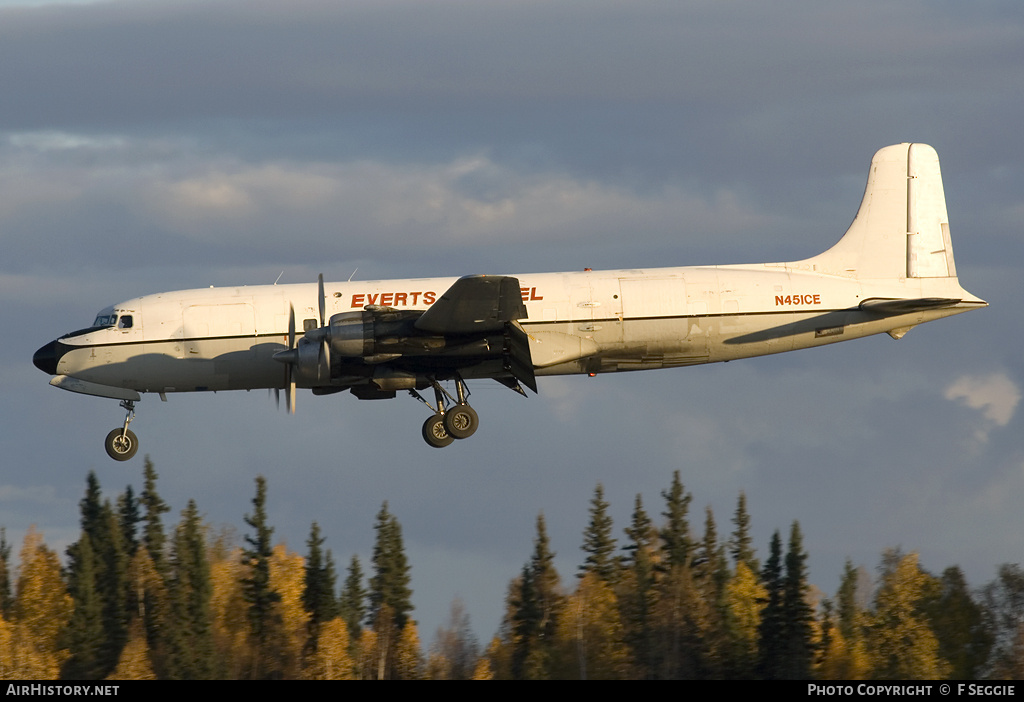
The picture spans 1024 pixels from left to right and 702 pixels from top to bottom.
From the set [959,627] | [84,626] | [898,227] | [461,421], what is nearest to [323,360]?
[461,421]

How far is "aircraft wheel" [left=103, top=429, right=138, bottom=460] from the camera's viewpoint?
3375 cm

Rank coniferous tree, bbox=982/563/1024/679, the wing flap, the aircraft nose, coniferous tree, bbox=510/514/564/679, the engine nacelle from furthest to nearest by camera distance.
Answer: coniferous tree, bbox=510/514/564/679 < coniferous tree, bbox=982/563/1024/679 < the aircraft nose < the wing flap < the engine nacelle

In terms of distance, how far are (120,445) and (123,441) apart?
0.13 metres

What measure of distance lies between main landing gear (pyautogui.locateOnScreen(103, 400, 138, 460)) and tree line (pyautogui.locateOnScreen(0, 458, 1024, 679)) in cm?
3291

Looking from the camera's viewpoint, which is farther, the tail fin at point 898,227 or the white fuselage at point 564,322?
the tail fin at point 898,227

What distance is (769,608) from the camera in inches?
2539

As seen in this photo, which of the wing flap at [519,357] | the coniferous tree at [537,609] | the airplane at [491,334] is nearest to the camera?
the wing flap at [519,357]

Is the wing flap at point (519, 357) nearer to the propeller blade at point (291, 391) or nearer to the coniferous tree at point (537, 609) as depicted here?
the propeller blade at point (291, 391)

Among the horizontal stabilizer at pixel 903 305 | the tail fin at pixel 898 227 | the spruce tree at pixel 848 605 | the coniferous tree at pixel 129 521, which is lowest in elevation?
the spruce tree at pixel 848 605

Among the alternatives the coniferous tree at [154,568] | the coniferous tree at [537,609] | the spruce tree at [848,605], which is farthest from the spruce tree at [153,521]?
the spruce tree at [848,605]

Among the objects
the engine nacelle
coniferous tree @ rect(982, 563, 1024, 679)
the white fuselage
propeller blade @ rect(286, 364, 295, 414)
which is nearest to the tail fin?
the white fuselage

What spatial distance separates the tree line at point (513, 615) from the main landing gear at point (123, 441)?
3291cm

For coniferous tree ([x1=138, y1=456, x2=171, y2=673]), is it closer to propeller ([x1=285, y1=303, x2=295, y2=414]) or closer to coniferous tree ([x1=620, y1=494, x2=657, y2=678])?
coniferous tree ([x1=620, y1=494, x2=657, y2=678])

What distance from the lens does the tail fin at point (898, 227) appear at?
34.8 metres
